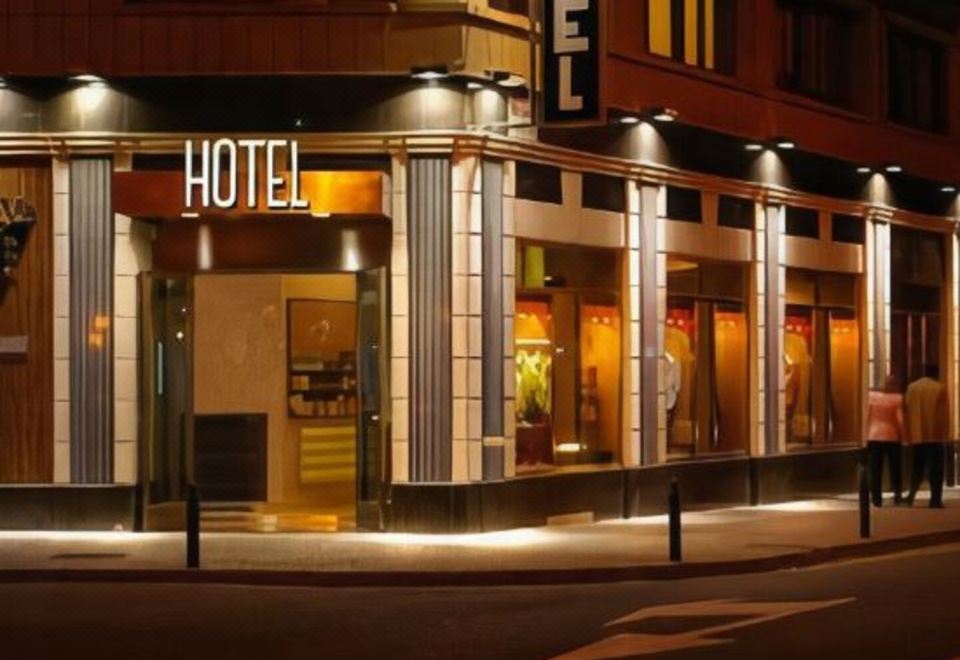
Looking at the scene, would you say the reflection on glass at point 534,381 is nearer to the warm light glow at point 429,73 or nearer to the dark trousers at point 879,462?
the warm light glow at point 429,73

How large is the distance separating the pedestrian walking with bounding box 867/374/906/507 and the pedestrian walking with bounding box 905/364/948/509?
36 centimetres

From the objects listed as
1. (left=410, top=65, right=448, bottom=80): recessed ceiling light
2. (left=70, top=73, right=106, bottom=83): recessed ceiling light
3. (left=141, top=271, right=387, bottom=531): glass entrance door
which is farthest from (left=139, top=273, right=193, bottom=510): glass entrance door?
(left=410, top=65, right=448, bottom=80): recessed ceiling light

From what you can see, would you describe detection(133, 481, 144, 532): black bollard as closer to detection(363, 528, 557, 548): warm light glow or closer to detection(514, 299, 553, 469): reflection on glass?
detection(363, 528, 557, 548): warm light glow

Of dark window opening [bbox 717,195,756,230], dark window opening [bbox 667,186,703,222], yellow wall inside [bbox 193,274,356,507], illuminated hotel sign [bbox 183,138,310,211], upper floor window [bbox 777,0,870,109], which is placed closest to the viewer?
illuminated hotel sign [bbox 183,138,310,211]

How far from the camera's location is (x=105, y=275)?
24.7 m

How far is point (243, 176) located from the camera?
24.3m

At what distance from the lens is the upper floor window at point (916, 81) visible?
3491cm

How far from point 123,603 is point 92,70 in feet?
26.4

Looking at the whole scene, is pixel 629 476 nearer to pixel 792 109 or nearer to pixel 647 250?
pixel 647 250

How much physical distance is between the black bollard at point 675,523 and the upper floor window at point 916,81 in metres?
15.1

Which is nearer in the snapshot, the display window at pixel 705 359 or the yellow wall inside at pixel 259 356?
the yellow wall inside at pixel 259 356

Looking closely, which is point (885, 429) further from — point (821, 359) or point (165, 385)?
point (165, 385)

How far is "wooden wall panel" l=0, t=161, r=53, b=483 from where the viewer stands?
24.8m

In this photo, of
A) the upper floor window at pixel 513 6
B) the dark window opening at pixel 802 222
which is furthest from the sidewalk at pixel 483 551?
the upper floor window at pixel 513 6
